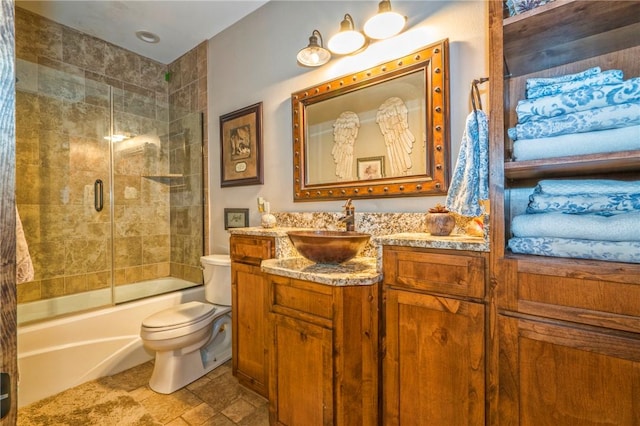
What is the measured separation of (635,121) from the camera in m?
0.81

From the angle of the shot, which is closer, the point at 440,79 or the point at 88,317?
the point at 440,79

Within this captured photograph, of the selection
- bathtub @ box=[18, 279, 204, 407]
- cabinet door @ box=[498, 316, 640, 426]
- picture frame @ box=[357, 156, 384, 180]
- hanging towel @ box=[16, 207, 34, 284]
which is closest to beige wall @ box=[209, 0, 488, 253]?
picture frame @ box=[357, 156, 384, 180]

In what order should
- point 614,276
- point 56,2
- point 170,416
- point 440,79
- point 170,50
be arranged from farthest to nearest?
point 170,50 < point 56,2 < point 170,416 < point 440,79 < point 614,276

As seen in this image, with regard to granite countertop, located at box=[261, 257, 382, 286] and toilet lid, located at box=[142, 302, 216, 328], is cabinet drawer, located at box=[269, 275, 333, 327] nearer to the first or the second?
granite countertop, located at box=[261, 257, 382, 286]

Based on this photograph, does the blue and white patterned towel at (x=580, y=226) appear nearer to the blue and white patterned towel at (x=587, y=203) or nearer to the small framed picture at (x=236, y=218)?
the blue and white patterned towel at (x=587, y=203)

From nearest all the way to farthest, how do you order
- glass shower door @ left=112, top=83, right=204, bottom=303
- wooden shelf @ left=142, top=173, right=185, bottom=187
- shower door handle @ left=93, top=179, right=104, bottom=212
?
shower door handle @ left=93, top=179, right=104, bottom=212
glass shower door @ left=112, top=83, right=204, bottom=303
wooden shelf @ left=142, top=173, right=185, bottom=187

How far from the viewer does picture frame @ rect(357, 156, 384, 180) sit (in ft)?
5.40

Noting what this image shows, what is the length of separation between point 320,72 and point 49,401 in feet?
8.72

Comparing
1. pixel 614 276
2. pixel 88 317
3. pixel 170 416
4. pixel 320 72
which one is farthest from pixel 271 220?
pixel 614 276

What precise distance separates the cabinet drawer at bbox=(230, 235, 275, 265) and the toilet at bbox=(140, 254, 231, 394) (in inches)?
10.8

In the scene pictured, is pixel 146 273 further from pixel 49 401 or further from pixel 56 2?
pixel 56 2

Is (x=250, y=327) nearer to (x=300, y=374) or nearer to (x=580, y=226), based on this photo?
(x=300, y=374)

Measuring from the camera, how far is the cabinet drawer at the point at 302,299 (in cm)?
120

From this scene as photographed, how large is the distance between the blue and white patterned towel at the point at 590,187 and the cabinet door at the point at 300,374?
969mm
